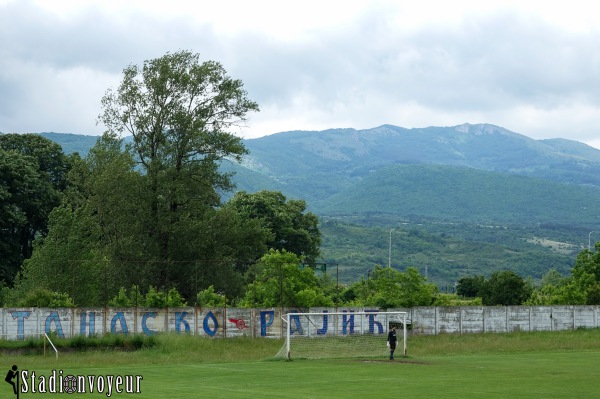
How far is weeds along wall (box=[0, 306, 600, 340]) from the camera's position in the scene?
56.3 m

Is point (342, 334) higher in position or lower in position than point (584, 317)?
lower

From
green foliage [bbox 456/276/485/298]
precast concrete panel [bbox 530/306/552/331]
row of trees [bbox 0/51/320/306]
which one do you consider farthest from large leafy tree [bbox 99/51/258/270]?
green foliage [bbox 456/276/485/298]

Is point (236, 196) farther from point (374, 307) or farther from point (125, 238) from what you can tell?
point (374, 307)

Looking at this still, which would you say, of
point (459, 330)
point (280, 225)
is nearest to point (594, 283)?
point (459, 330)

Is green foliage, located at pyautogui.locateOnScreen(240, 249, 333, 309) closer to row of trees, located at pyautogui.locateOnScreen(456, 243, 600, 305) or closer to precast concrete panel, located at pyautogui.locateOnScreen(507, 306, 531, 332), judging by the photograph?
precast concrete panel, located at pyautogui.locateOnScreen(507, 306, 531, 332)

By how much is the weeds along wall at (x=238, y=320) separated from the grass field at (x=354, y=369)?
1.74m

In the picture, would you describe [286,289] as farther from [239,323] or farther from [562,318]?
[562,318]

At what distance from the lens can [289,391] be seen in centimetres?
3400

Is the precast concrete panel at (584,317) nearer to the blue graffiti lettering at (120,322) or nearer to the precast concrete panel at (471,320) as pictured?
the precast concrete panel at (471,320)

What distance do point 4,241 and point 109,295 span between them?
2264cm

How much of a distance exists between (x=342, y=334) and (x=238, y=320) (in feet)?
24.3

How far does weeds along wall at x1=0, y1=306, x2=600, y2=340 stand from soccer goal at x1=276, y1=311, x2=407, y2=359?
268 millimetres

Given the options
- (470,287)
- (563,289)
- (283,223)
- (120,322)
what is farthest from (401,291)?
(470,287)

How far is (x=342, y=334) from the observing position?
65250mm
